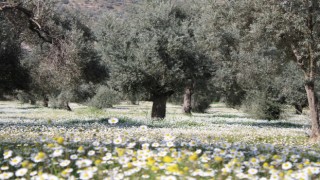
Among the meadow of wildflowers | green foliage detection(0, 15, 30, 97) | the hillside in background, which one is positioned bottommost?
the meadow of wildflowers

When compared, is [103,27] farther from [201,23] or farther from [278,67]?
[278,67]

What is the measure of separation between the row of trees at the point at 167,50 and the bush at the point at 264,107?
95mm

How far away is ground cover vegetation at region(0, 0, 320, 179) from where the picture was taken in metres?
4.95

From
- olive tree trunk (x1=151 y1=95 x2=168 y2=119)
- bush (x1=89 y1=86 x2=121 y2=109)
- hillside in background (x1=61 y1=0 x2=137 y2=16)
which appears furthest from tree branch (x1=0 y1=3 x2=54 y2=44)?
hillside in background (x1=61 y1=0 x2=137 y2=16)

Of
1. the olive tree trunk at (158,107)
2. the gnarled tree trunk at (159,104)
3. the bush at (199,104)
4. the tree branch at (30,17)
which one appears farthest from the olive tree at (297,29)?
the bush at (199,104)

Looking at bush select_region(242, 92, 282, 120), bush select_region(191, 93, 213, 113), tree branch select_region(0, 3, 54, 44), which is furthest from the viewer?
bush select_region(191, 93, 213, 113)

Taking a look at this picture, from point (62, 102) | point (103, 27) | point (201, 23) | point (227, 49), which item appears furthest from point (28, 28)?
point (62, 102)

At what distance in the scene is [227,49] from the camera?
41.2m

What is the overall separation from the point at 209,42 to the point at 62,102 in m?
28.5

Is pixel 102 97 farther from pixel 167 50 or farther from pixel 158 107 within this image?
pixel 167 50

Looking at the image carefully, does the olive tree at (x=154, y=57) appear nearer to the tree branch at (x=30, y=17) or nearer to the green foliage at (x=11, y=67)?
the green foliage at (x=11, y=67)

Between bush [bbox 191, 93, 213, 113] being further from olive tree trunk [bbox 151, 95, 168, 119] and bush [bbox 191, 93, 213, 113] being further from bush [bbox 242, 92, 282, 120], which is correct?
olive tree trunk [bbox 151, 95, 168, 119]

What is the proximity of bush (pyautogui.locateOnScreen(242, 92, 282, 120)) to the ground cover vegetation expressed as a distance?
11cm

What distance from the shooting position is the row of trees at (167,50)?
16.4 m
